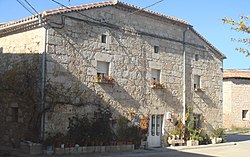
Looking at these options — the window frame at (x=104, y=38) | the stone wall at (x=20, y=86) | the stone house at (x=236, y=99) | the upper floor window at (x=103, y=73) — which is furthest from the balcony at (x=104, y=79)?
the stone house at (x=236, y=99)

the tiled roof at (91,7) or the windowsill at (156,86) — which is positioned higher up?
the tiled roof at (91,7)

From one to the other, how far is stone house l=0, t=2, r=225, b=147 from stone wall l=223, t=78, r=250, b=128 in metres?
12.8

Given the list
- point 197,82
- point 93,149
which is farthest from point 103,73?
point 197,82

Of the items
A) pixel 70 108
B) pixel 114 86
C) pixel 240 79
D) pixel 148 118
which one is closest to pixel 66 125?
pixel 70 108

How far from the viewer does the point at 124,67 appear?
14906 millimetres

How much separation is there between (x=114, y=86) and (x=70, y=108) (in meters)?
2.26

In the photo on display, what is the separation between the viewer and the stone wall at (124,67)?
41.9 feet

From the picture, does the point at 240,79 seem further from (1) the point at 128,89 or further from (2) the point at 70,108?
(2) the point at 70,108

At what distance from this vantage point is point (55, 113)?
493 inches

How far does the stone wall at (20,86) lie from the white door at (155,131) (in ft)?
18.6

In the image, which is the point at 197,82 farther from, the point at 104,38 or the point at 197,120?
the point at 104,38

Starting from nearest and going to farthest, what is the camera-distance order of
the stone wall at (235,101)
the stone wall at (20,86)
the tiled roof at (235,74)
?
the stone wall at (20,86)
the stone wall at (235,101)
the tiled roof at (235,74)

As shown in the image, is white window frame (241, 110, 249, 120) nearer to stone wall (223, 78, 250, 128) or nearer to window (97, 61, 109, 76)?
stone wall (223, 78, 250, 128)

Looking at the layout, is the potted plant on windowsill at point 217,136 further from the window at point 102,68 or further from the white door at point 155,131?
the window at point 102,68
